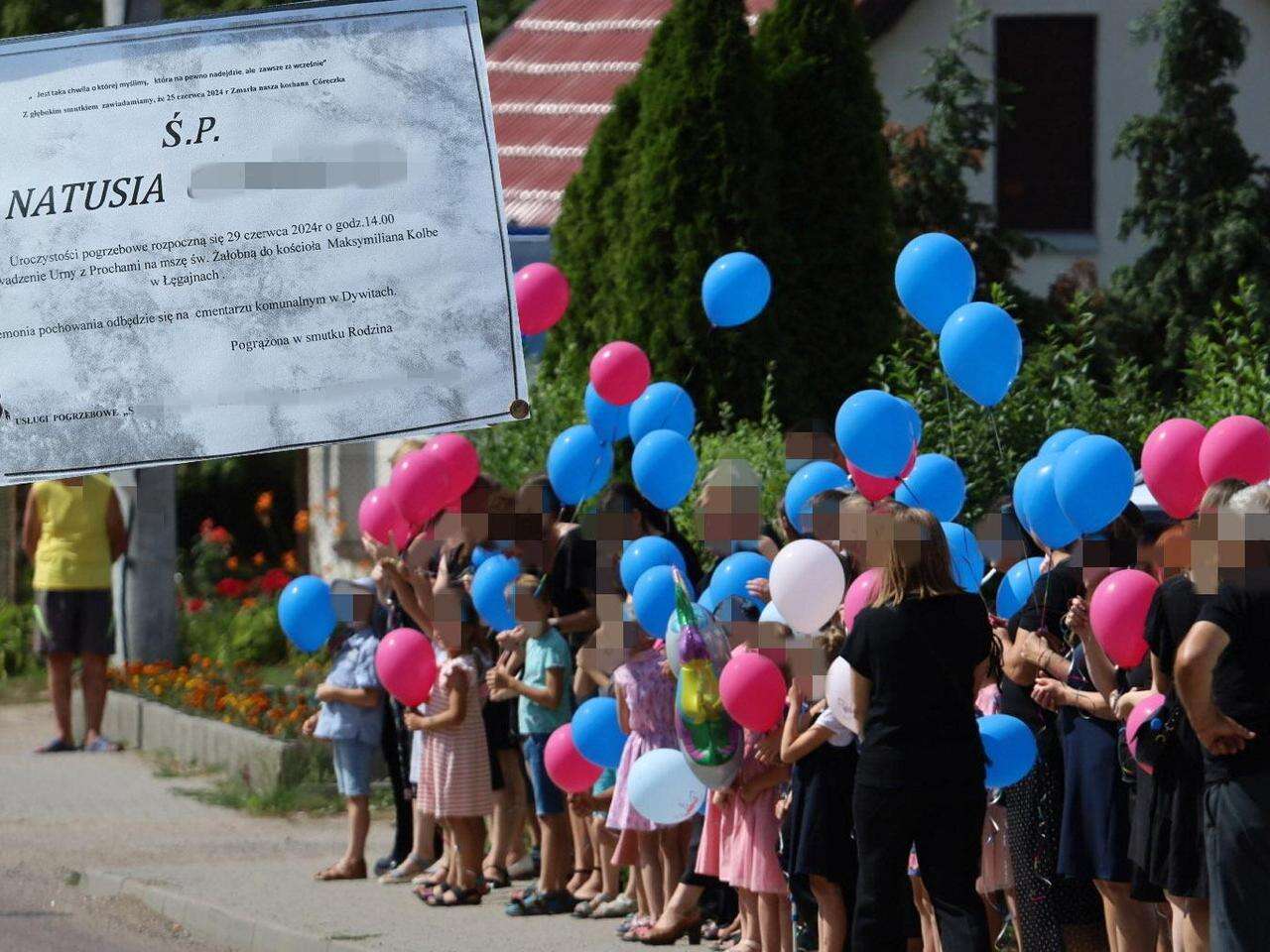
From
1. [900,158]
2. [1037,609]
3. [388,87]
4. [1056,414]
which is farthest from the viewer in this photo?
[900,158]

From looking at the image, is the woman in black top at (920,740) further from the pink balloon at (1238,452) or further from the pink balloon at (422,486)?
the pink balloon at (422,486)

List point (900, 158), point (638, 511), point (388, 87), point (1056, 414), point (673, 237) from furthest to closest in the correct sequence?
point (900, 158)
point (673, 237)
point (1056, 414)
point (638, 511)
point (388, 87)

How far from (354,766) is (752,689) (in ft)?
10.6

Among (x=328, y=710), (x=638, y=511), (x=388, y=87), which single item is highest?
(x=388, y=87)

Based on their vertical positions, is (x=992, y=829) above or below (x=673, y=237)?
below

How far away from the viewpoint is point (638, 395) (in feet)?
27.9

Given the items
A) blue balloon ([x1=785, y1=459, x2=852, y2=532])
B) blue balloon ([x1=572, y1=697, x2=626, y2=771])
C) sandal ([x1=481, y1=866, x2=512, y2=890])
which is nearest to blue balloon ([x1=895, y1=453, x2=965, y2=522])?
blue balloon ([x1=785, y1=459, x2=852, y2=532])

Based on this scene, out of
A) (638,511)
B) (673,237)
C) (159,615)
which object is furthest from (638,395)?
(159,615)

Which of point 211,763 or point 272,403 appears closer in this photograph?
point 272,403

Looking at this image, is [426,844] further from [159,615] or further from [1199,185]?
[1199,185]

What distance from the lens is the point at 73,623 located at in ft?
44.1

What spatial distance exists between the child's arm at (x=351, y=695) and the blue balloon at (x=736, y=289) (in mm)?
2453

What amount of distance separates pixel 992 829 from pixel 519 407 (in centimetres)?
346

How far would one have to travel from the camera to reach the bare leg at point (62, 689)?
13227mm
